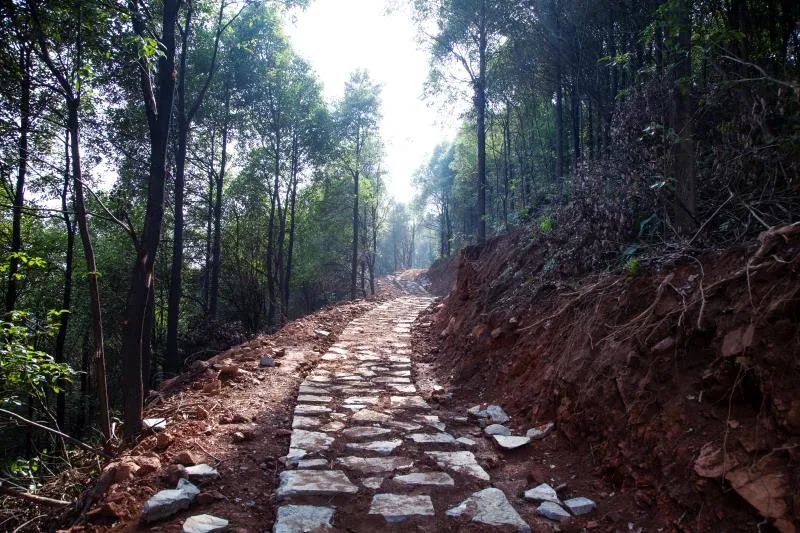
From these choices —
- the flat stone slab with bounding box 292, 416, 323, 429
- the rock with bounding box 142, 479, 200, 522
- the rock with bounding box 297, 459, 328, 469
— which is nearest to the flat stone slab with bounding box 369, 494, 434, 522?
the rock with bounding box 297, 459, 328, 469

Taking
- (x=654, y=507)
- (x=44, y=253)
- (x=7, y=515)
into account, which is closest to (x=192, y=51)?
(x=44, y=253)

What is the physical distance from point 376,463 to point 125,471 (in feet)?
5.46

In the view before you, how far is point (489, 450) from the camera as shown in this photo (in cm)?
379

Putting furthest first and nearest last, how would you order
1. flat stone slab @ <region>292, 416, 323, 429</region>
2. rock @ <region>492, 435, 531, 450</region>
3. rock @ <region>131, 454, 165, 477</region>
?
flat stone slab @ <region>292, 416, 323, 429</region> < rock @ <region>492, 435, 531, 450</region> < rock @ <region>131, 454, 165, 477</region>

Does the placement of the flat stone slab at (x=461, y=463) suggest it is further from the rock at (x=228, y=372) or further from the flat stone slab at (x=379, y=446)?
the rock at (x=228, y=372)

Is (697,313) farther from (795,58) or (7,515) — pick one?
(7,515)

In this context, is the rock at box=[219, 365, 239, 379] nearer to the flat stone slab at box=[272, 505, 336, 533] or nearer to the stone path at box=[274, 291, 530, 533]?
the stone path at box=[274, 291, 530, 533]

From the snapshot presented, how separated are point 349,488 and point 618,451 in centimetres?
175

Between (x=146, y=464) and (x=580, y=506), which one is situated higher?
(x=146, y=464)

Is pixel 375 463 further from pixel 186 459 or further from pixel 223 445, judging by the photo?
pixel 186 459

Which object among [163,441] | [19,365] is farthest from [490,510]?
[19,365]

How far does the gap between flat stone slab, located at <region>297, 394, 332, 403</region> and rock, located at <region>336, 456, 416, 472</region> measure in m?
1.54

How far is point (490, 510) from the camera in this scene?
2.76 metres

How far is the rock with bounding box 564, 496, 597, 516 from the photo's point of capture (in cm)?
269
